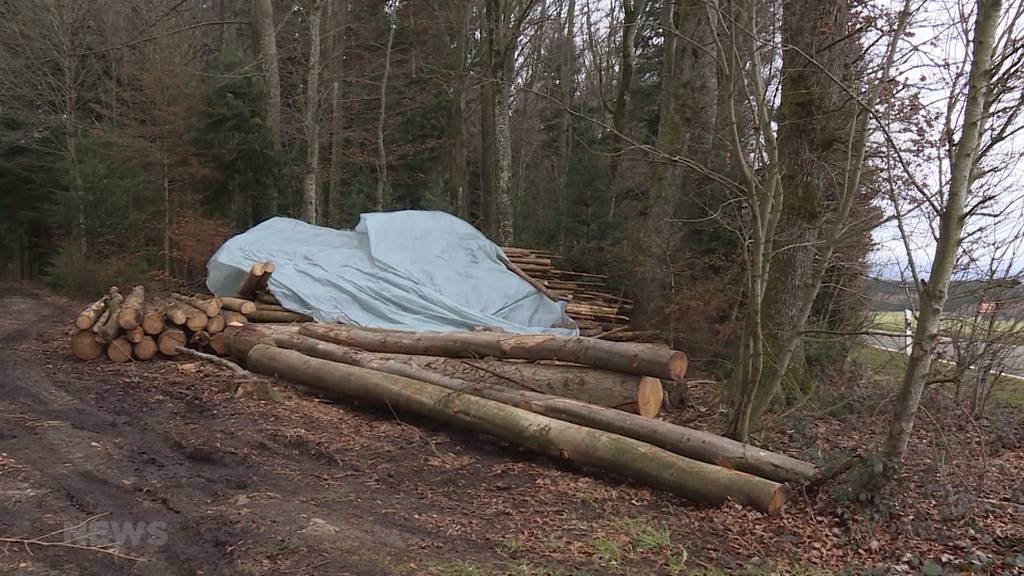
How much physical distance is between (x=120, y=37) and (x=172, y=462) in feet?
59.6

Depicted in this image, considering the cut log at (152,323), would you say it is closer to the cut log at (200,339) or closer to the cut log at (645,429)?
the cut log at (200,339)

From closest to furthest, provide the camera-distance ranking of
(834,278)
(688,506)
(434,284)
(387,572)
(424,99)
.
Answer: (387,572)
(688,506)
(834,278)
(434,284)
(424,99)

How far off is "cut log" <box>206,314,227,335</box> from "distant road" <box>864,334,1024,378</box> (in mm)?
7848

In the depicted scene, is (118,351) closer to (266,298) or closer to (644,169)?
(266,298)

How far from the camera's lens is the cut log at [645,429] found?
497 cm

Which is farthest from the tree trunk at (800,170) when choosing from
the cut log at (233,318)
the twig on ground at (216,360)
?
the cut log at (233,318)

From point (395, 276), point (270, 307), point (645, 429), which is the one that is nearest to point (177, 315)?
point (270, 307)

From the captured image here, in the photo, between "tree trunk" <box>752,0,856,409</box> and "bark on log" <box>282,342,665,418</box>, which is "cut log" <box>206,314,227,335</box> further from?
"tree trunk" <box>752,0,856,409</box>

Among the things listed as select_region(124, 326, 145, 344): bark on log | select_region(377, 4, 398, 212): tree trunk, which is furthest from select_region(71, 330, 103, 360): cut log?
select_region(377, 4, 398, 212): tree trunk

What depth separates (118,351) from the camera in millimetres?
8586

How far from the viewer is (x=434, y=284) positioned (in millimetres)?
11312

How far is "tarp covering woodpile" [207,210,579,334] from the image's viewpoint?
1041 cm

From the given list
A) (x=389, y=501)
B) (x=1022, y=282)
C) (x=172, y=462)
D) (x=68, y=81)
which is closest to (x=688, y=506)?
(x=389, y=501)

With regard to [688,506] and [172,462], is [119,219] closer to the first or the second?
[172,462]
